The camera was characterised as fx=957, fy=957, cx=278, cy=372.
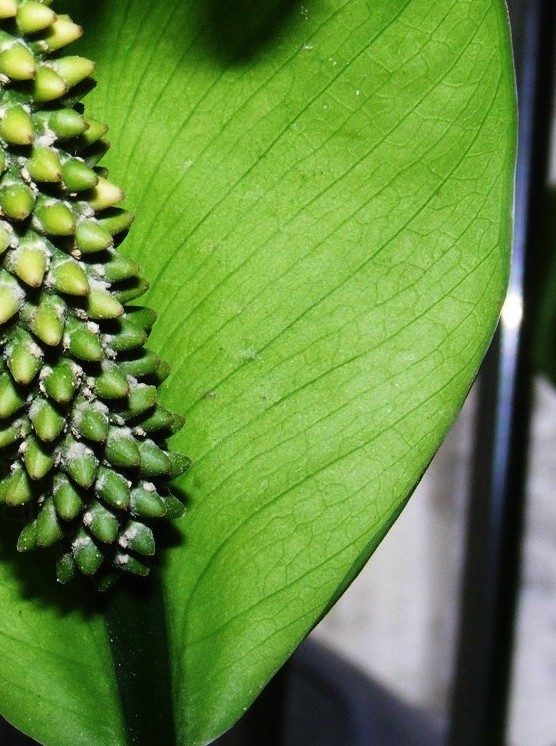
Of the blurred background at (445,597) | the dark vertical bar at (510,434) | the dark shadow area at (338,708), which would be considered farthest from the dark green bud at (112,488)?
the blurred background at (445,597)

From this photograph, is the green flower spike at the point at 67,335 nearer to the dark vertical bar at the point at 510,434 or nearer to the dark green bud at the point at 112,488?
the dark green bud at the point at 112,488

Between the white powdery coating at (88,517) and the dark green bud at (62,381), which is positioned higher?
the dark green bud at (62,381)

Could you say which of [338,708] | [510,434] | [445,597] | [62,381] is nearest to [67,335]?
[62,381]

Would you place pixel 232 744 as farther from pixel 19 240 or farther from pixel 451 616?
pixel 451 616

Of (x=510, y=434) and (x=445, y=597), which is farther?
(x=445, y=597)

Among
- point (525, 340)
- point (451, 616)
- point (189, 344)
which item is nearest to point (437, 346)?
point (189, 344)

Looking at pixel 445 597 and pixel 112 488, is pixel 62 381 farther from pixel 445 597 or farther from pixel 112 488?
pixel 445 597

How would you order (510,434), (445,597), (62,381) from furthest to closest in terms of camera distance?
(445,597)
(510,434)
(62,381)

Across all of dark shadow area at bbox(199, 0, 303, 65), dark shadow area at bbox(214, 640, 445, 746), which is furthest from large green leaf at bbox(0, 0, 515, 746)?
dark shadow area at bbox(214, 640, 445, 746)
